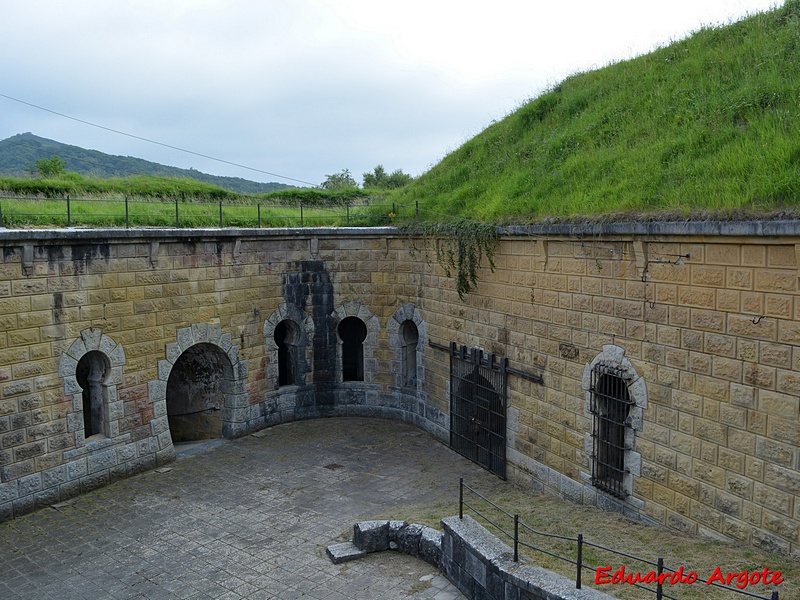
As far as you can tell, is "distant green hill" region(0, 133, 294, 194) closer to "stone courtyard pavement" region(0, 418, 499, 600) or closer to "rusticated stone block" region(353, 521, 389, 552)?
"stone courtyard pavement" region(0, 418, 499, 600)

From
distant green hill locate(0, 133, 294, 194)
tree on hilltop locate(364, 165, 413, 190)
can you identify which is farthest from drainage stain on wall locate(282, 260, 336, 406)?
distant green hill locate(0, 133, 294, 194)

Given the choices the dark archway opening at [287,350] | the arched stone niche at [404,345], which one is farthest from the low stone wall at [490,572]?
the dark archway opening at [287,350]

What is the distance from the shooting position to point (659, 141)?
10828 mm

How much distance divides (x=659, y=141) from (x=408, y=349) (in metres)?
8.01

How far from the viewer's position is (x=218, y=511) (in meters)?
11.3

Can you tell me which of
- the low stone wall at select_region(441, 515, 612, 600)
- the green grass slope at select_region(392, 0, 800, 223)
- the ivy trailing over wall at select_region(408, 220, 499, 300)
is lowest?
the low stone wall at select_region(441, 515, 612, 600)

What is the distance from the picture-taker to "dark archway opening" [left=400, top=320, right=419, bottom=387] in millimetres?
16344

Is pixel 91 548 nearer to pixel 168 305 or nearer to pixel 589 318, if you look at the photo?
pixel 168 305

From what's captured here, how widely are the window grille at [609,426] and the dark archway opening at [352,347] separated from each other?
811 centimetres

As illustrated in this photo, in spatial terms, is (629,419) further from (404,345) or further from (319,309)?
(319,309)

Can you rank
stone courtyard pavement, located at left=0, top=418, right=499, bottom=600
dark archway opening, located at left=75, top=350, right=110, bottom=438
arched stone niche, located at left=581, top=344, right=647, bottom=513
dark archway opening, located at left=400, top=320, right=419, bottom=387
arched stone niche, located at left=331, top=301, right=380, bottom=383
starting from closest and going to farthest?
stone courtyard pavement, located at left=0, top=418, right=499, bottom=600 < arched stone niche, located at left=581, top=344, right=647, bottom=513 < dark archway opening, located at left=75, top=350, right=110, bottom=438 < dark archway opening, located at left=400, top=320, right=419, bottom=387 < arched stone niche, located at left=331, top=301, right=380, bottom=383

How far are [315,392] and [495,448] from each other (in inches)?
223

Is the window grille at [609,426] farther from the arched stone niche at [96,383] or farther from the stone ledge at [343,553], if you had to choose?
the arched stone niche at [96,383]

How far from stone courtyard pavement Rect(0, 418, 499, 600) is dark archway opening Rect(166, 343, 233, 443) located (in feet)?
2.73
